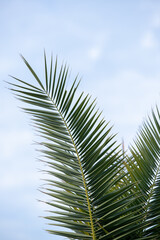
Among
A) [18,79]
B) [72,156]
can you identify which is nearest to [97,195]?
[72,156]

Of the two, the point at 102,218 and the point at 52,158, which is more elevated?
the point at 52,158

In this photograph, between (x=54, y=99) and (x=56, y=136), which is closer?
(x=56, y=136)

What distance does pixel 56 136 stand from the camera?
173 centimetres

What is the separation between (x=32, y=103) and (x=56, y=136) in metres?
0.27

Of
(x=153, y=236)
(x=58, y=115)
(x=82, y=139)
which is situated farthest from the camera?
(x=58, y=115)

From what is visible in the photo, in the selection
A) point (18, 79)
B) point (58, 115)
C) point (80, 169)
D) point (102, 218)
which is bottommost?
point (102, 218)

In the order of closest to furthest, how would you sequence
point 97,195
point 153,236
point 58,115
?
point 153,236 → point 97,195 → point 58,115

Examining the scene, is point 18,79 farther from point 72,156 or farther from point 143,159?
point 143,159

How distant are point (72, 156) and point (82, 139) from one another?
0.11m

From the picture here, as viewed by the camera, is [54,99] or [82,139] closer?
[82,139]

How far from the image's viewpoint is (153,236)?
4.82 ft

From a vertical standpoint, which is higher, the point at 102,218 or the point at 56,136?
the point at 56,136

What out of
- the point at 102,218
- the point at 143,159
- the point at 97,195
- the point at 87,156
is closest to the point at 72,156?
the point at 87,156

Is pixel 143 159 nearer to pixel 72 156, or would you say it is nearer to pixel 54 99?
pixel 72 156
